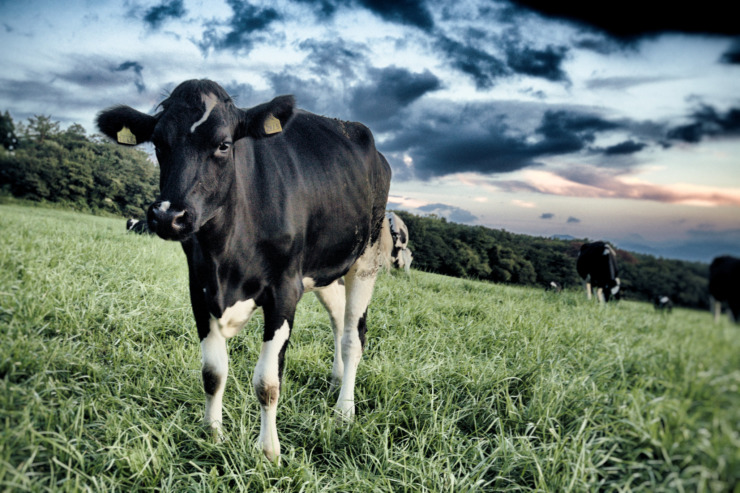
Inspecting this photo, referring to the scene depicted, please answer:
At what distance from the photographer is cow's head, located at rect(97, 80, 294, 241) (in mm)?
2018

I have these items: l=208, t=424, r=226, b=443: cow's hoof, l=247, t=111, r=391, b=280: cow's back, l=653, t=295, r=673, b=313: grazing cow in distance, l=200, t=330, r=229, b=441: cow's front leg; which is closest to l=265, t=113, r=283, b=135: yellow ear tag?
l=247, t=111, r=391, b=280: cow's back

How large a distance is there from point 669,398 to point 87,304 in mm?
4395

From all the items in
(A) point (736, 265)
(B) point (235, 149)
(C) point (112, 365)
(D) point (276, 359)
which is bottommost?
(C) point (112, 365)

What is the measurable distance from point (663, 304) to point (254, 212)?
2157mm

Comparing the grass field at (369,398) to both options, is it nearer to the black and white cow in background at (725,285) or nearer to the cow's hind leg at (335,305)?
the black and white cow in background at (725,285)

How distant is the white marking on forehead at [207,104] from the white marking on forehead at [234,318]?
110cm

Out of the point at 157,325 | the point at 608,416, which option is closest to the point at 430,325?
the point at 157,325

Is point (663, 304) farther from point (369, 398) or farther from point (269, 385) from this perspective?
point (369, 398)

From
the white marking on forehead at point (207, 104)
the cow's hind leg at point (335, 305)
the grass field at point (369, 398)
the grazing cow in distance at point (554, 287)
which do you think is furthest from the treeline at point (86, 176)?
the grazing cow in distance at point (554, 287)

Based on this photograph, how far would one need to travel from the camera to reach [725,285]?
96 cm

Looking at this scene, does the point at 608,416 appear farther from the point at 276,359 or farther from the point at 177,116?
the point at 177,116

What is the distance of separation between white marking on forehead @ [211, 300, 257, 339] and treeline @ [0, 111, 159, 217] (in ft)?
22.8

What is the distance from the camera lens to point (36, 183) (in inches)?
317

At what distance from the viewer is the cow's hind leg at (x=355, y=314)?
3424mm
